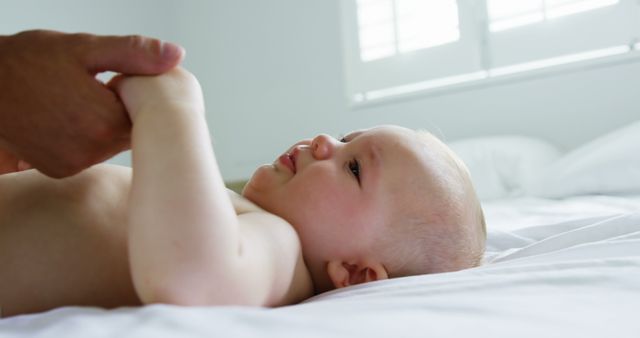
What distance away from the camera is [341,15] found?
110 inches

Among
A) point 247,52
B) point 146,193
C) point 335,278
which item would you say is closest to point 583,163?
point 335,278

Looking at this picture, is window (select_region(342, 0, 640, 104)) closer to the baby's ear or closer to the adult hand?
the baby's ear

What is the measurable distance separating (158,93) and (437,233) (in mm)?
449

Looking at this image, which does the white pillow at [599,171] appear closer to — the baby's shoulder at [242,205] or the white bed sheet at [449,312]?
the white bed sheet at [449,312]

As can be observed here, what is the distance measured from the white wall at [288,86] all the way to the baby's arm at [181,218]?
195cm

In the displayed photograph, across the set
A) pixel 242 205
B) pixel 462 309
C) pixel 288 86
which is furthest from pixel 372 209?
pixel 288 86

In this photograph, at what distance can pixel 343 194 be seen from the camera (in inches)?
32.1

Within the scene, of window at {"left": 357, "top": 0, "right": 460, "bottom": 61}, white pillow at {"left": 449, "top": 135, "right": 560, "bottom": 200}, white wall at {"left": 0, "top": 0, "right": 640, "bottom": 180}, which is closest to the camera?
white pillow at {"left": 449, "top": 135, "right": 560, "bottom": 200}

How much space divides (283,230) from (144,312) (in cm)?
29

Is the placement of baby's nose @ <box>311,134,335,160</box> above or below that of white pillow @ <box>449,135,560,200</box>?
above

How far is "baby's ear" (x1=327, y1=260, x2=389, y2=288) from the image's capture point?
2.67 ft

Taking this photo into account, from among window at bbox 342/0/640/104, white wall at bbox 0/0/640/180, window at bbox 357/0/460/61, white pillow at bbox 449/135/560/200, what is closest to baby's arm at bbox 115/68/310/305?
white pillow at bbox 449/135/560/200

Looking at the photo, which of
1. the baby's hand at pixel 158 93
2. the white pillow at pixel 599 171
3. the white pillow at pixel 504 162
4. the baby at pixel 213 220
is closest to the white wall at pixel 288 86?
the white pillow at pixel 504 162

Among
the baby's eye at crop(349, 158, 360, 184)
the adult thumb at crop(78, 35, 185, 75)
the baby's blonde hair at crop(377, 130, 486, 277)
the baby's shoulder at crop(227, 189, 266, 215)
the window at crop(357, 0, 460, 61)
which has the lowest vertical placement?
the baby's blonde hair at crop(377, 130, 486, 277)
